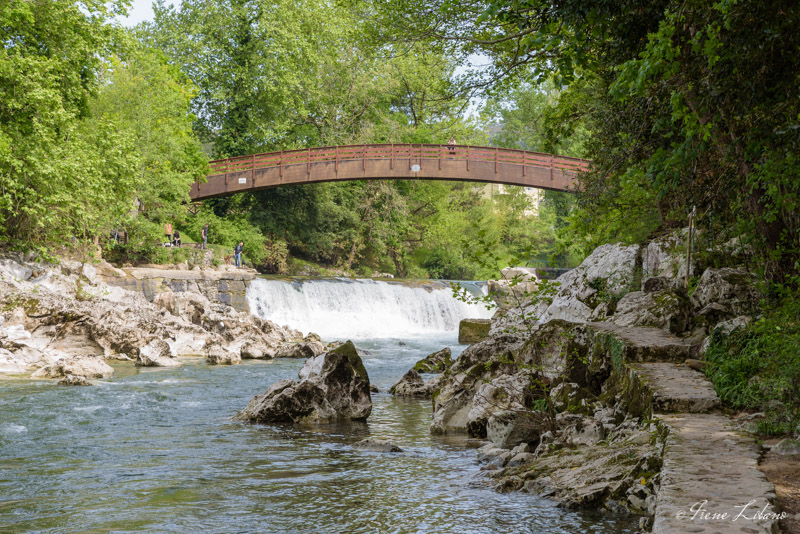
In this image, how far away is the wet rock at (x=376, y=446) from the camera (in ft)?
25.2

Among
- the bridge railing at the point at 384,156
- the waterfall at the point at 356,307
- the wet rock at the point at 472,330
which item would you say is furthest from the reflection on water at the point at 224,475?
the bridge railing at the point at 384,156

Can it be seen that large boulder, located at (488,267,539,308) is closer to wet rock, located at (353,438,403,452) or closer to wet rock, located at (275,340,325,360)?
wet rock, located at (353,438,403,452)

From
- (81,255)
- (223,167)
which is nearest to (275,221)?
(223,167)

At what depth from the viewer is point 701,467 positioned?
13.5 feet

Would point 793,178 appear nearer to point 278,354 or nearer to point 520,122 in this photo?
point 278,354

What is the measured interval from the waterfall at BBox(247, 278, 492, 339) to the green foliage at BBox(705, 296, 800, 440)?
57.9ft

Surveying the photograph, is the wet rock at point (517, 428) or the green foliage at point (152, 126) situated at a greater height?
the green foliage at point (152, 126)

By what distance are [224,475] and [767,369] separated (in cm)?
462

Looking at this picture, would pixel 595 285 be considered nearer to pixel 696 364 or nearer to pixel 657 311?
pixel 657 311

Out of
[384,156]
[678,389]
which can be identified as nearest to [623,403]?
[678,389]

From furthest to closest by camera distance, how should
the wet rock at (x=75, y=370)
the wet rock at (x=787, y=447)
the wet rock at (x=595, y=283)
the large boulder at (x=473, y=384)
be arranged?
1. the wet rock at (x=75, y=370)
2. the wet rock at (x=595, y=283)
3. the large boulder at (x=473, y=384)
4. the wet rock at (x=787, y=447)

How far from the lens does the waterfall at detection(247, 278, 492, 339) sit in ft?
81.4

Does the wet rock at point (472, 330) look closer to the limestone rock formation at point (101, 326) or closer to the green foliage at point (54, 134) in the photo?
the limestone rock formation at point (101, 326)

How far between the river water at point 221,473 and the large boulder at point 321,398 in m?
0.31
